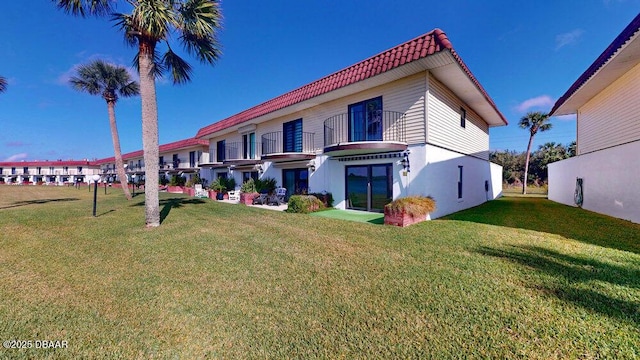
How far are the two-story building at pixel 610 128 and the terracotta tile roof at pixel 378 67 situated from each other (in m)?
3.63

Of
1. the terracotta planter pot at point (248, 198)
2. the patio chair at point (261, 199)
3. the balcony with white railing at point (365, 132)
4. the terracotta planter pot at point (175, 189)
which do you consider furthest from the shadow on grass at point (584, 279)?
the terracotta planter pot at point (175, 189)

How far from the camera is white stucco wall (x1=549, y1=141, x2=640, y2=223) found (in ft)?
26.6

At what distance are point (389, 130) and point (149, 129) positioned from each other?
9.06m

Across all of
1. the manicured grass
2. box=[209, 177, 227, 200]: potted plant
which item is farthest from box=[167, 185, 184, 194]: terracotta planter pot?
the manicured grass

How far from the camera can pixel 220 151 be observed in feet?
78.1

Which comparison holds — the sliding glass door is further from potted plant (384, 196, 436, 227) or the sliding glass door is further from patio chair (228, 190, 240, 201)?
patio chair (228, 190, 240, 201)

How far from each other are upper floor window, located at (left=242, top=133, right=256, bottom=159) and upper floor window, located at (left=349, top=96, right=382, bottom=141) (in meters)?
9.62

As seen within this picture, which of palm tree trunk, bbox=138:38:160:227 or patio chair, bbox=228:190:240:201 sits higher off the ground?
palm tree trunk, bbox=138:38:160:227

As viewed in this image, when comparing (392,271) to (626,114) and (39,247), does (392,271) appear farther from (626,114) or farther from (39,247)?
(626,114)

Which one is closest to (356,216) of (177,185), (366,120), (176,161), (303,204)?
(303,204)

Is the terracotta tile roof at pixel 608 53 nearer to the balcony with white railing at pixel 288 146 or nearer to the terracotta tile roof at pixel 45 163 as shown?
the balcony with white railing at pixel 288 146

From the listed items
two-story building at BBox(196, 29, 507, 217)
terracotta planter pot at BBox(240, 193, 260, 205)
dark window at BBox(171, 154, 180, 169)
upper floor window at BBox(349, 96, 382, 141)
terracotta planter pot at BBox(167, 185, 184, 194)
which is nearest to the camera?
two-story building at BBox(196, 29, 507, 217)

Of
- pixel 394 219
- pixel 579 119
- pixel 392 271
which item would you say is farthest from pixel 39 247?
pixel 579 119

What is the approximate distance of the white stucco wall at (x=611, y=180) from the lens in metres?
8.10
